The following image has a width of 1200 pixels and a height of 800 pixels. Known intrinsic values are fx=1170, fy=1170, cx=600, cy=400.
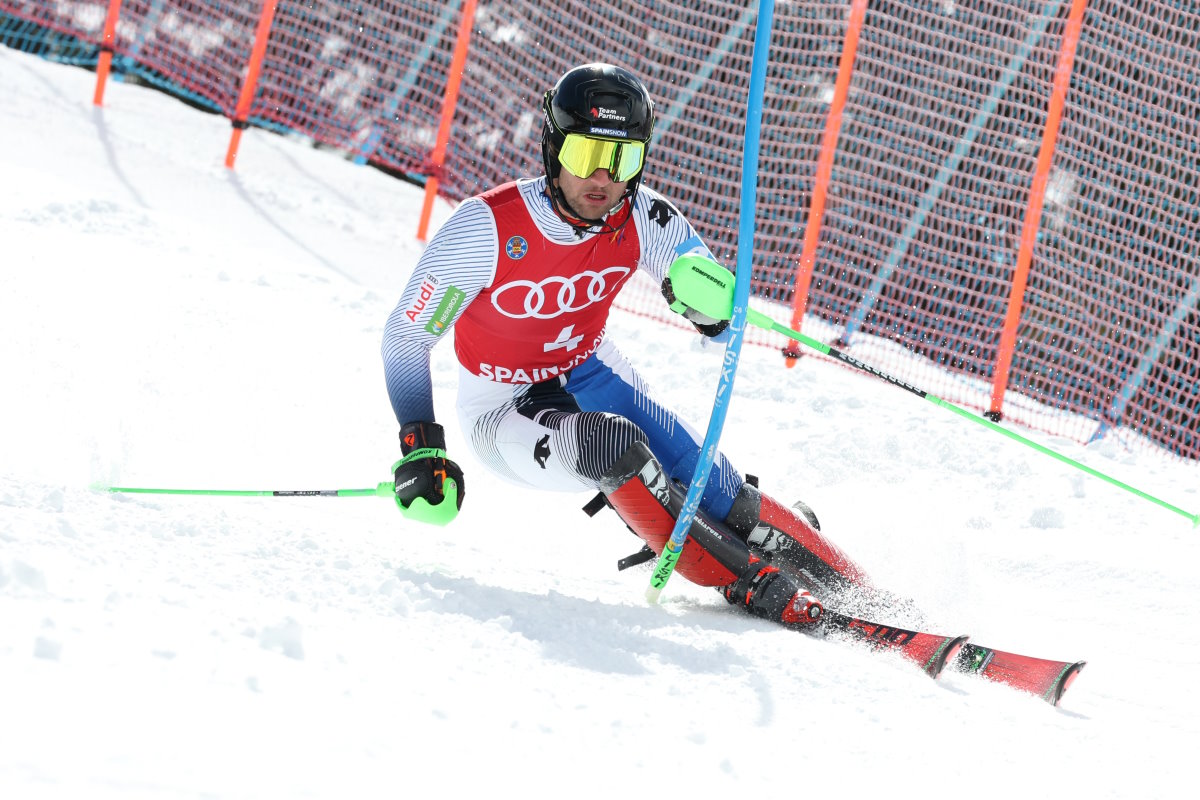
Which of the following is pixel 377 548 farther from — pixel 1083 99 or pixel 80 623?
pixel 1083 99

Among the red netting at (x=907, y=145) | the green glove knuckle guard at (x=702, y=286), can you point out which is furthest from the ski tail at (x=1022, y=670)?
the red netting at (x=907, y=145)

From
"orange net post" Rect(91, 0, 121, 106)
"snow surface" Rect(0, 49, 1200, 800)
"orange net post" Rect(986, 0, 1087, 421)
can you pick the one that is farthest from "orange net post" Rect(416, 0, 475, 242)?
"orange net post" Rect(986, 0, 1087, 421)

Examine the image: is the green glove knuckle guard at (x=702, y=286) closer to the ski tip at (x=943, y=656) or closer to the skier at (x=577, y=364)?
the skier at (x=577, y=364)

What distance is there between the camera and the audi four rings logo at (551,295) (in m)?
3.43

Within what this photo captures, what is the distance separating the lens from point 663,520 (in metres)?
3.21

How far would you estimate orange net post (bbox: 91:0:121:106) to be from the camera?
315 inches

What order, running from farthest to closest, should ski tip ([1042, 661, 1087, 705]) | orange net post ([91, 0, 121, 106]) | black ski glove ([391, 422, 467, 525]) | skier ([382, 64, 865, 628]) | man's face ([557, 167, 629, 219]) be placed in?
orange net post ([91, 0, 121, 106]), man's face ([557, 167, 629, 219]), skier ([382, 64, 865, 628]), black ski glove ([391, 422, 467, 525]), ski tip ([1042, 661, 1087, 705])

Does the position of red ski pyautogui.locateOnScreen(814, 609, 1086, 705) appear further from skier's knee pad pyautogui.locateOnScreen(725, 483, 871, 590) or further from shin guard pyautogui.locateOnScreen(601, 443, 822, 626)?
skier's knee pad pyautogui.locateOnScreen(725, 483, 871, 590)

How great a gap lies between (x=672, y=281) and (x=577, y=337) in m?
0.44

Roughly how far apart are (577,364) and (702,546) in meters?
0.76

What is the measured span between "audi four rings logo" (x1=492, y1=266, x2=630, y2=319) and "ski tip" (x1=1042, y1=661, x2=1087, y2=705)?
5.48ft

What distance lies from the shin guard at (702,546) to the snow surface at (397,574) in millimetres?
118

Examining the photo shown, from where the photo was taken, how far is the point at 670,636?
2.85 m

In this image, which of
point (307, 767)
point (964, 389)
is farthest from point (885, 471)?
point (307, 767)
